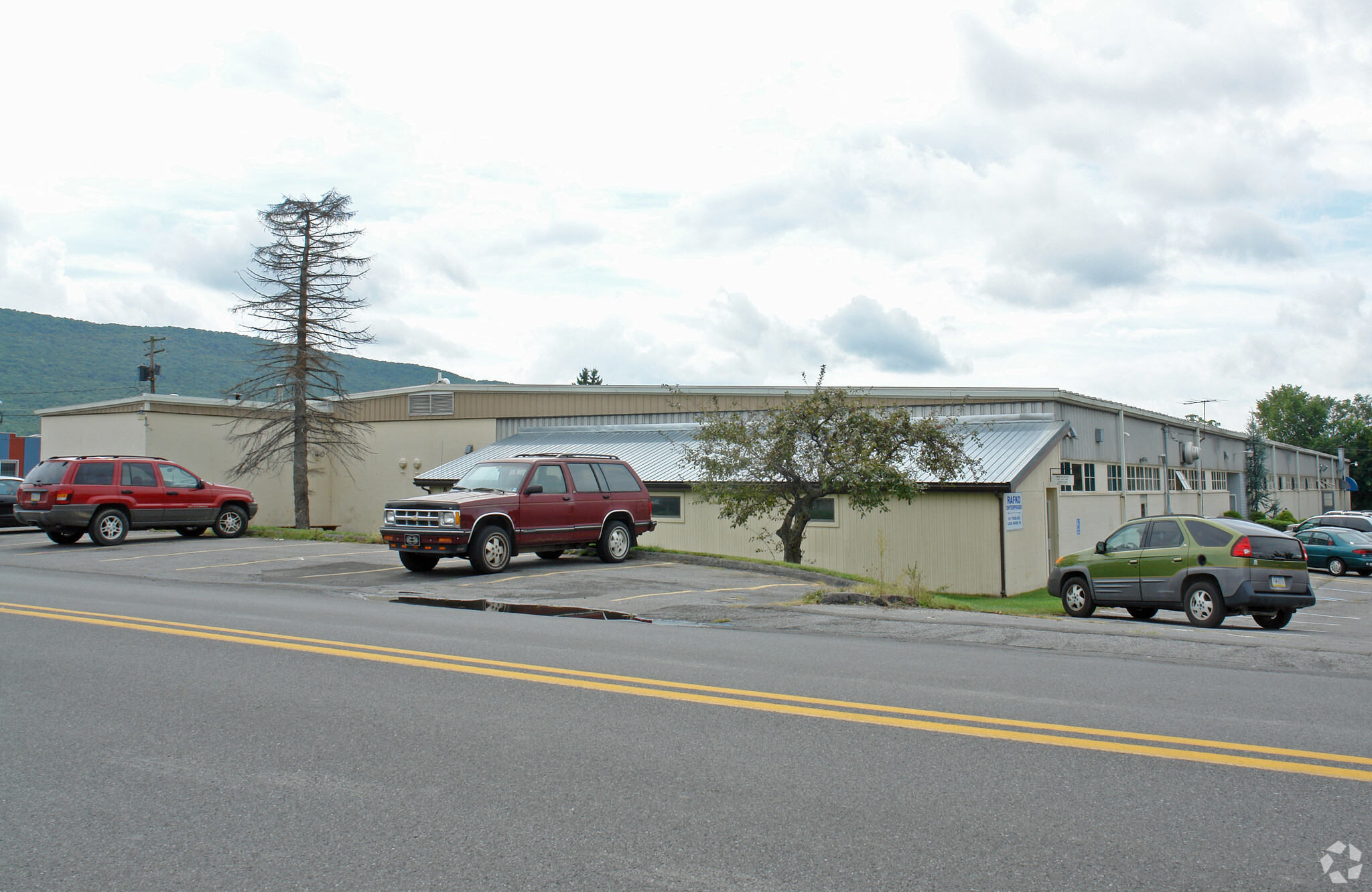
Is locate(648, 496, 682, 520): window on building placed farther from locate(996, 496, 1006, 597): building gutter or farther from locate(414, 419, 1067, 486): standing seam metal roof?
locate(996, 496, 1006, 597): building gutter

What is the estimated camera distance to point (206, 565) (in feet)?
56.3

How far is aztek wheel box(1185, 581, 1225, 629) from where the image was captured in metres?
14.0

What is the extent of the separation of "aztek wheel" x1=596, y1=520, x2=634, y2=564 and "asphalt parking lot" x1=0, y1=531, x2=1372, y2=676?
0.29 metres

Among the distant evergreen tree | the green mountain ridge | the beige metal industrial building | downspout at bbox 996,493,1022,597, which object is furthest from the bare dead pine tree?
the green mountain ridge

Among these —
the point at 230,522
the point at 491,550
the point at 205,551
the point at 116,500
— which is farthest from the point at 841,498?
the point at 116,500

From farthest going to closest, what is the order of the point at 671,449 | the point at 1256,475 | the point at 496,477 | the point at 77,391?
1. the point at 77,391
2. the point at 1256,475
3. the point at 671,449
4. the point at 496,477

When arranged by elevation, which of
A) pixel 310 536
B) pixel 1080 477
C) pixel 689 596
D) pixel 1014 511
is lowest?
pixel 689 596

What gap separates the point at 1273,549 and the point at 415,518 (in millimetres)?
12886

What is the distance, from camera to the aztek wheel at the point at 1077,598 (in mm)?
16328

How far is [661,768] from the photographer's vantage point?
4891mm

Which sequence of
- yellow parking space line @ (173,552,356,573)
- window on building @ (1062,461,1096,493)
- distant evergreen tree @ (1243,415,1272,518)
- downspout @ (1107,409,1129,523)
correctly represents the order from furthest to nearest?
distant evergreen tree @ (1243,415,1272,518) → downspout @ (1107,409,1129,523) → window on building @ (1062,461,1096,493) → yellow parking space line @ (173,552,356,573)

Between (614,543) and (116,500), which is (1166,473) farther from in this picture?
(116,500)

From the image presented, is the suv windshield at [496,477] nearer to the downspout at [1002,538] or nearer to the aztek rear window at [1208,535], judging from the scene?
the aztek rear window at [1208,535]

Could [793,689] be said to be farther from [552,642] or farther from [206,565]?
[206,565]
